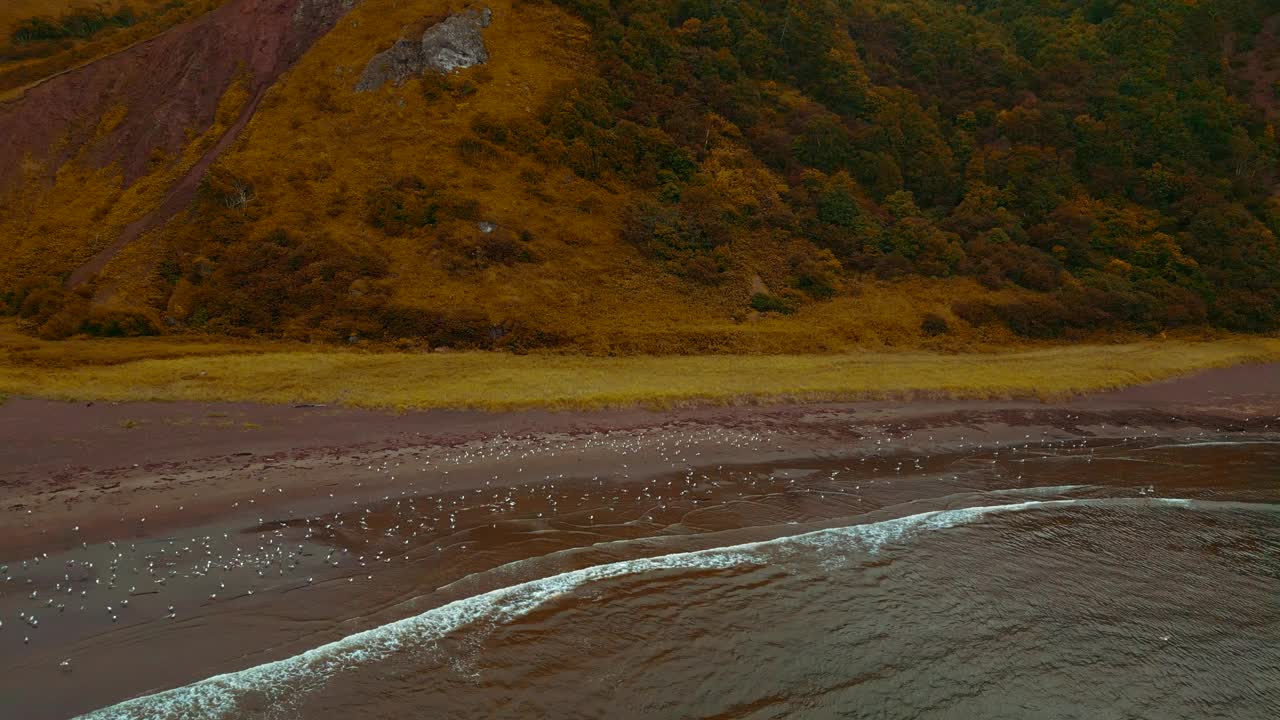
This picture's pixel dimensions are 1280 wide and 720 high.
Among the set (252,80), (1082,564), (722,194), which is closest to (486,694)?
(1082,564)

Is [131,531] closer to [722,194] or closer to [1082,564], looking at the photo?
[1082,564]

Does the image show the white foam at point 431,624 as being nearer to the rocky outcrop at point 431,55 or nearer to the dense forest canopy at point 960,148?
the dense forest canopy at point 960,148

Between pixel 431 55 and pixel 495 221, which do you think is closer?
pixel 495 221

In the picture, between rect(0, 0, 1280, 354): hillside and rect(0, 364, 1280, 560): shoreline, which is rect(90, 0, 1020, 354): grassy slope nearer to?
rect(0, 0, 1280, 354): hillside

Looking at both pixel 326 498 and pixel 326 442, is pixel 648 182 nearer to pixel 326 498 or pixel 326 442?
pixel 326 442

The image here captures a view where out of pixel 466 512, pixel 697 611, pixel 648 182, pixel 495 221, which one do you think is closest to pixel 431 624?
pixel 466 512

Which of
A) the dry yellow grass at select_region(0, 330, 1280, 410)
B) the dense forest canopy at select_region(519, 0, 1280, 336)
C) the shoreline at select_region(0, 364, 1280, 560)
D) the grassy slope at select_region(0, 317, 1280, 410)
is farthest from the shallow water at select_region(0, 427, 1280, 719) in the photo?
the dense forest canopy at select_region(519, 0, 1280, 336)
